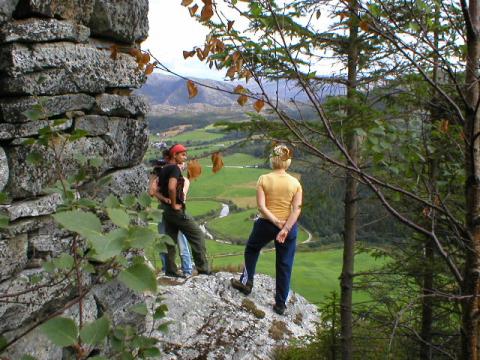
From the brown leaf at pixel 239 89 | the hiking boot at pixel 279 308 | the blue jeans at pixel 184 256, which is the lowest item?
the hiking boot at pixel 279 308

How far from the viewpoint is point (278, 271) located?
19.9 feet

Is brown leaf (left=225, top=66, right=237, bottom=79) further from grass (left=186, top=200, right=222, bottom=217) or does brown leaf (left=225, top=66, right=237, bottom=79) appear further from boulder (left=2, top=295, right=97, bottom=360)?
grass (left=186, top=200, right=222, bottom=217)

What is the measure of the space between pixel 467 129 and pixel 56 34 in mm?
2630

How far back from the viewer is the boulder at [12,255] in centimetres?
279

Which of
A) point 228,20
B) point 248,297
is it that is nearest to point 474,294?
point 228,20

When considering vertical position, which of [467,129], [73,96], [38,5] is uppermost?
[38,5]

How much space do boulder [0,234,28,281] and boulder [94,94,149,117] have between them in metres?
1.13

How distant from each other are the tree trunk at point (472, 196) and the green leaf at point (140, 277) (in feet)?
5.97

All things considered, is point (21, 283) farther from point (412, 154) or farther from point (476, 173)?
point (476, 173)

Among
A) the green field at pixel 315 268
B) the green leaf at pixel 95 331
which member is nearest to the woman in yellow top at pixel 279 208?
the green leaf at pixel 95 331

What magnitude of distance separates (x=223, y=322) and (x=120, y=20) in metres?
3.88

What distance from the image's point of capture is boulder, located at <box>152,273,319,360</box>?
5145mm

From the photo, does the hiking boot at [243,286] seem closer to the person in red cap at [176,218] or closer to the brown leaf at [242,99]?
the person in red cap at [176,218]

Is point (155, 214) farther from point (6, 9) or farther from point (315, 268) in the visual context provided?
point (315, 268)
